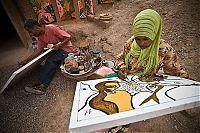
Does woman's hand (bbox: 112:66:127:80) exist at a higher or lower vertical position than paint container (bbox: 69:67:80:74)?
higher

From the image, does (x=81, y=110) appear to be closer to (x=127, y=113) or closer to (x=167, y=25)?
(x=127, y=113)

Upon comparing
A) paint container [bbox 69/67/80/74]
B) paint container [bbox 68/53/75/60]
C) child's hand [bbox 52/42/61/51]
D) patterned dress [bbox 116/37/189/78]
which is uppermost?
patterned dress [bbox 116/37/189/78]

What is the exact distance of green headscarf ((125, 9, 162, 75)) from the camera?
5.47ft

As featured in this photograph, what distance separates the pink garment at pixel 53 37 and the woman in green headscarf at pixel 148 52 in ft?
4.91

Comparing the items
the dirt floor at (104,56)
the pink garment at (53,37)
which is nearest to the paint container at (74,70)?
the dirt floor at (104,56)

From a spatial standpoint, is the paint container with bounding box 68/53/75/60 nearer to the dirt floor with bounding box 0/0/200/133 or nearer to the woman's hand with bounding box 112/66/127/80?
the dirt floor with bounding box 0/0/200/133

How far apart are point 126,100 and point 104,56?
2.22 m

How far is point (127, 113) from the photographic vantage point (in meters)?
1.34

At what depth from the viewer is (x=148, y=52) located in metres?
1.87

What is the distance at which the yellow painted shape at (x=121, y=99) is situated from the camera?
142 centimetres

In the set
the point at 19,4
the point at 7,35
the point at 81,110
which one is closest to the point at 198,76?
the point at 81,110

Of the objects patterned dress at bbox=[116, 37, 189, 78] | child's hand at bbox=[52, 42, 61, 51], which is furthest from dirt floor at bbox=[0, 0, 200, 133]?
patterned dress at bbox=[116, 37, 189, 78]

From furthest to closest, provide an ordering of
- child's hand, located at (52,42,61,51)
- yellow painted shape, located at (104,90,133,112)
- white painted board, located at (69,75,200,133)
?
1. child's hand, located at (52,42,61,51)
2. yellow painted shape, located at (104,90,133,112)
3. white painted board, located at (69,75,200,133)

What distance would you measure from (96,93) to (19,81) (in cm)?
223
